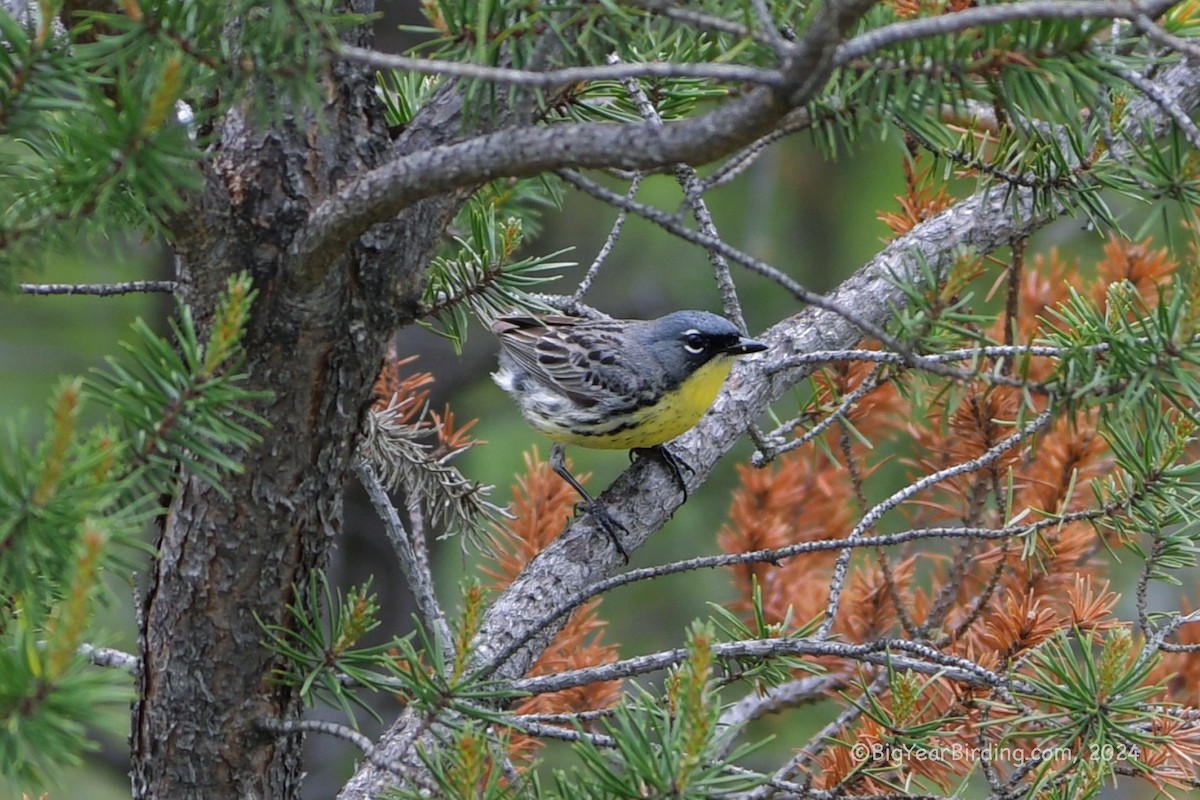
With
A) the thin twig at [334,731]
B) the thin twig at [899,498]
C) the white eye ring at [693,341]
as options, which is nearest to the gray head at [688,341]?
the white eye ring at [693,341]

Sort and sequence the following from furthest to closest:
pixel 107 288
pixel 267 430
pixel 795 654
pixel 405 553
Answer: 1. pixel 405 553
2. pixel 107 288
3. pixel 795 654
4. pixel 267 430

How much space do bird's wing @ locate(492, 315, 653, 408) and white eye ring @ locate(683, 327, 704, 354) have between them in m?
0.19

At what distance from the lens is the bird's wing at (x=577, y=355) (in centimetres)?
388

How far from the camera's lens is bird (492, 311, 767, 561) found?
3525 millimetres

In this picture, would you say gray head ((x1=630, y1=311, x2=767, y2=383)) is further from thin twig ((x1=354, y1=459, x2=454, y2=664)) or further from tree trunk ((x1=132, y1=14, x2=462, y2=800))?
tree trunk ((x1=132, y1=14, x2=462, y2=800))

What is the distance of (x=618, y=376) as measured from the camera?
3.88 meters

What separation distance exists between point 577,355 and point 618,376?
374mm

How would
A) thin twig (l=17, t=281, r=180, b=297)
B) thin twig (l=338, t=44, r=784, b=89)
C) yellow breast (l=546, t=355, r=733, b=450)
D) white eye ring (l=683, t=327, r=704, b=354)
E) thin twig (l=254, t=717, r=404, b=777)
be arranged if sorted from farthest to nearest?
1. white eye ring (l=683, t=327, r=704, b=354)
2. yellow breast (l=546, t=355, r=733, b=450)
3. thin twig (l=17, t=281, r=180, b=297)
4. thin twig (l=254, t=717, r=404, b=777)
5. thin twig (l=338, t=44, r=784, b=89)

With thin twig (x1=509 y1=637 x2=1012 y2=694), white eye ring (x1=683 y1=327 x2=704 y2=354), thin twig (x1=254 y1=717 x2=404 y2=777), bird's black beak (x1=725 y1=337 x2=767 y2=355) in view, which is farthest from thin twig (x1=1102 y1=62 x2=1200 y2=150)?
white eye ring (x1=683 y1=327 x2=704 y2=354)

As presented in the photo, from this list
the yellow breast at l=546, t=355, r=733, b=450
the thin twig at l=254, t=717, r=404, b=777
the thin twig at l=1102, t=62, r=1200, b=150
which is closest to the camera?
the thin twig at l=1102, t=62, r=1200, b=150

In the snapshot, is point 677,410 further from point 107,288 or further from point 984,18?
point 984,18

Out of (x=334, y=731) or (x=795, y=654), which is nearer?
(x=334, y=731)

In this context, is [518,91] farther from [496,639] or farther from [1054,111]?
[496,639]

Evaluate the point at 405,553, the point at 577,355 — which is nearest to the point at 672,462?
the point at 405,553
